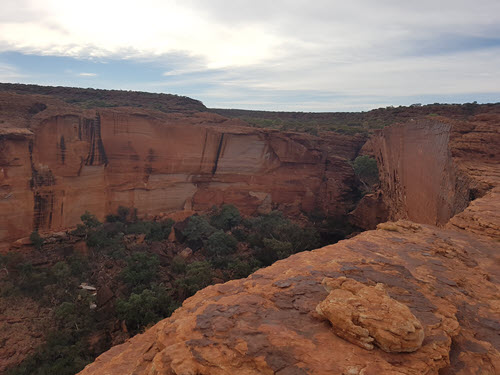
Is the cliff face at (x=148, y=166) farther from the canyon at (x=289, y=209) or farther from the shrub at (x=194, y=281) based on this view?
the shrub at (x=194, y=281)

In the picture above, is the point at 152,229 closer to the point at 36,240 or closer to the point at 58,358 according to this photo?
the point at 36,240

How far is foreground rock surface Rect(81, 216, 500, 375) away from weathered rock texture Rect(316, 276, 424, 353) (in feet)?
0.25

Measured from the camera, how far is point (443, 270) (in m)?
4.27

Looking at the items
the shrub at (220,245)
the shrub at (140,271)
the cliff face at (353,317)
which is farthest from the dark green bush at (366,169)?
the cliff face at (353,317)

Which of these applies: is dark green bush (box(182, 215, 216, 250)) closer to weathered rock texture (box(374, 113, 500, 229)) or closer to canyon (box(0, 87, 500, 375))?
canyon (box(0, 87, 500, 375))

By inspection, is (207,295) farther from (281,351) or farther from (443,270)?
(443,270)

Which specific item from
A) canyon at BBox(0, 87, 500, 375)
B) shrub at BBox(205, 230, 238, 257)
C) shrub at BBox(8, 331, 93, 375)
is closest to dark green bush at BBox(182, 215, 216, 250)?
shrub at BBox(205, 230, 238, 257)

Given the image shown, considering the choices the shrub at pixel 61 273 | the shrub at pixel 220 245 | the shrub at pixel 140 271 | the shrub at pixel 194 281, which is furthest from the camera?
the shrub at pixel 220 245

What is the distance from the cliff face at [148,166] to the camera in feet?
52.7

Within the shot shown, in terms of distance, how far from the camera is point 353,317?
278 centimetres

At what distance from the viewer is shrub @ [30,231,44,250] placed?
15.6 m

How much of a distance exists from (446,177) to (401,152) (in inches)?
159

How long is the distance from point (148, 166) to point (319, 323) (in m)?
19.1

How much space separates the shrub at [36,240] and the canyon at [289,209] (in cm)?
76
